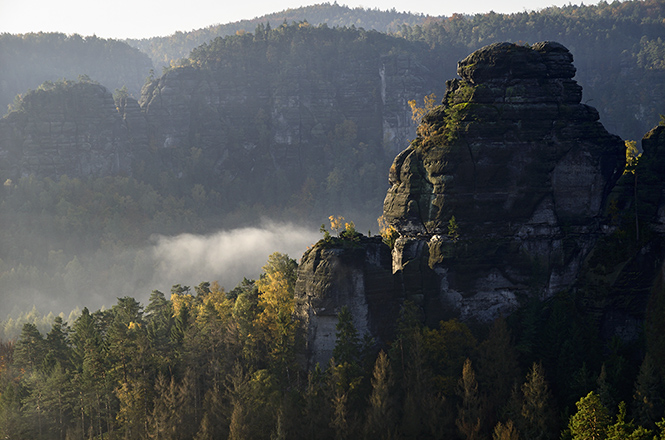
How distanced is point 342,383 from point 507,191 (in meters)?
23.9

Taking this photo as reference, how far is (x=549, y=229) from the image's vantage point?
246 feet

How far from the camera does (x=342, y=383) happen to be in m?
69.5

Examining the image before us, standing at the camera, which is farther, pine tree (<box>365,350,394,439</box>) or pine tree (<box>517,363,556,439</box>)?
pine tree (<box>365,350,394,439</box>)

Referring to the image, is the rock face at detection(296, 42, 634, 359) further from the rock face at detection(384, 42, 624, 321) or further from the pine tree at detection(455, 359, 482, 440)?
the pine tree at detection(455, 359, 482, 440)

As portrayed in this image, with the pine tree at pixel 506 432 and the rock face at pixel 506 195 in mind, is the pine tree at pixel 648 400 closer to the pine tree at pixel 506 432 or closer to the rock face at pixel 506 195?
the pine tree at pixel 506 432

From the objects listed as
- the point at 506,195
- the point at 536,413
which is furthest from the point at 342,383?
the point at 506,195

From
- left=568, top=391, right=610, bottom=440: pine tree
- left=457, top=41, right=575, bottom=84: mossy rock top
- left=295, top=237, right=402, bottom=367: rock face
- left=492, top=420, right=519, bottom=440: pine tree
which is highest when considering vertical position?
left=457, top=41, right=575, bottom=84: mossy rock top

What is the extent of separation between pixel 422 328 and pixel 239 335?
18759 millimetres

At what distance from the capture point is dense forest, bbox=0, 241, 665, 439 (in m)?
65.7

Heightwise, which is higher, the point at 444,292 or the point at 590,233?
the point at 590,233

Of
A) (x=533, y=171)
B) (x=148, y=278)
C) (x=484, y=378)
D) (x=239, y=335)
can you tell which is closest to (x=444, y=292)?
(x=484, y=378)

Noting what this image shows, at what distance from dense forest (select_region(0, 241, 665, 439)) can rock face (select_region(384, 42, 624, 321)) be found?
3318 millimetres

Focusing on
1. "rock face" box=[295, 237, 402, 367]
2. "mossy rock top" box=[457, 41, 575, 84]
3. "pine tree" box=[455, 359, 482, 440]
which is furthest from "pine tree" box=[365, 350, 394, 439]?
"mossy rock top" box=[457, 41, 575, 84]

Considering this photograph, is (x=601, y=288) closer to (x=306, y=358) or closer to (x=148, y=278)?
(x=306, y=358)
